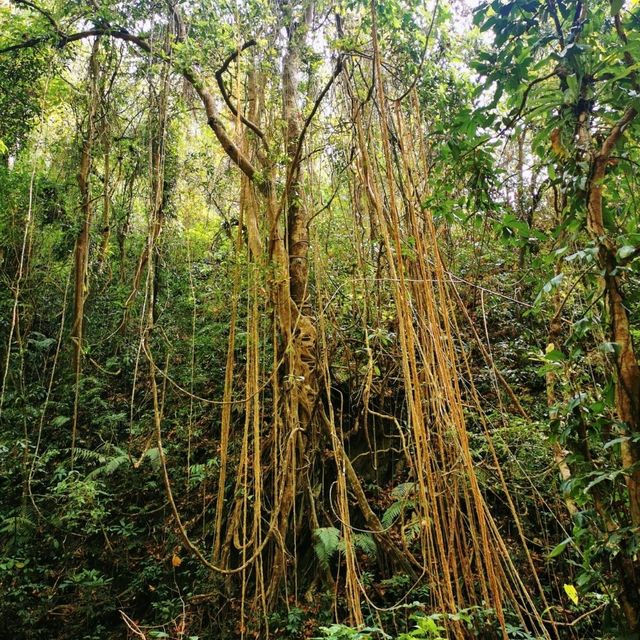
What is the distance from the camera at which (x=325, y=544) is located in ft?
8.57

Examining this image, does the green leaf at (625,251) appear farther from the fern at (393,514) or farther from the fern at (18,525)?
the fern at (18,525)

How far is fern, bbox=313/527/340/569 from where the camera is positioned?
2.60 m

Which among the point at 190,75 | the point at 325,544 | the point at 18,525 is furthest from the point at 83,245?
the point at 325,544

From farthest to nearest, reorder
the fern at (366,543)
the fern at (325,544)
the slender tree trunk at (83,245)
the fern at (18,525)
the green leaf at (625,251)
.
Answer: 1. the slender tree trunk at (83,245)
2. the fern at (18,525)
3. the fern at (366,543)
4. the fern at (325,544)
5. the green leaf at (625,251)

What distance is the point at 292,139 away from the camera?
3.23 meters

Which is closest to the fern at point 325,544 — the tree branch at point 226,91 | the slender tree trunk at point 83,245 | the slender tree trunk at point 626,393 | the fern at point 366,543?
the fern at point 366,543

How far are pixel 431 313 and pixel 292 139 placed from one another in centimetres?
214

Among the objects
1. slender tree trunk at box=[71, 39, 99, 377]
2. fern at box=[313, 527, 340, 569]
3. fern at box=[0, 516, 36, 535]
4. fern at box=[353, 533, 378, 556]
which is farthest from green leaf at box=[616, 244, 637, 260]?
slender tree trunk at box=[71, 39, 99, 377]

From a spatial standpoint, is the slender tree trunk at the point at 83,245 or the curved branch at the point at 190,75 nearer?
the curved branch at the point at 190,75

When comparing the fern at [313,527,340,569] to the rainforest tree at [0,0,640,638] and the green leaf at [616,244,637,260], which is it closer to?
the rainforest tree at [0,0,640,638]

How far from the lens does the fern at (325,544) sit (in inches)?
102

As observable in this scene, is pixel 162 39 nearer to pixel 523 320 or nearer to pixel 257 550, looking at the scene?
pixel 257 550

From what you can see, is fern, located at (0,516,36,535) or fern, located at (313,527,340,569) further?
fern, located at (0,516,36,535)

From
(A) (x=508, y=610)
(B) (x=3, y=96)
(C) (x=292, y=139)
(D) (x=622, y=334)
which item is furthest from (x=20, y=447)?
(D) (x=622, y=334)
